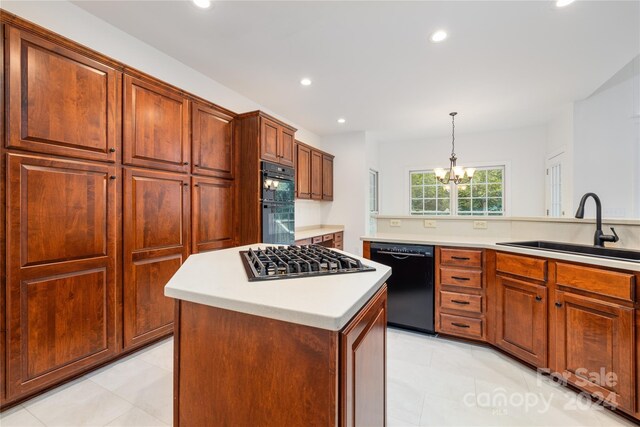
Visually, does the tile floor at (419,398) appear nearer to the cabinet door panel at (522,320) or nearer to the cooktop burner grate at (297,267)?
the cabinet door panel at (522,320)

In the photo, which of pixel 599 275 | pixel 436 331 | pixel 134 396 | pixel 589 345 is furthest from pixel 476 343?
pixel 134 396

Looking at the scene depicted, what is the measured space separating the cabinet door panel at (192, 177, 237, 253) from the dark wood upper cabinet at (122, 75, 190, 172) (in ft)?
0.94

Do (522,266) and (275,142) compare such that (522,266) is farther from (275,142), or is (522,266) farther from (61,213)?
(61,213)

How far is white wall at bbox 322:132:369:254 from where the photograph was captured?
15.9 feet

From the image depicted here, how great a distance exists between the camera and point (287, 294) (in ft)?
2.78

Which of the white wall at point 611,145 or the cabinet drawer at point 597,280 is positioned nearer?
the cabinet drawer at point 597,280

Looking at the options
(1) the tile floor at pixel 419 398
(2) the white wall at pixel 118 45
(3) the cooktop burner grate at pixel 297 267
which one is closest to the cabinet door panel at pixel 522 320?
(1) the tile floor at pixel 419 398

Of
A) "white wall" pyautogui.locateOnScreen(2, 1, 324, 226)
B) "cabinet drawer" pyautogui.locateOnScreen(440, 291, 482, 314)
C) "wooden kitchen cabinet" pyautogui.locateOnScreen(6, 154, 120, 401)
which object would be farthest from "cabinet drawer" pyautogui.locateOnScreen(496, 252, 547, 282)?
"white wall" pyautogui.locateOnScreen(2, 1, 324, 226)

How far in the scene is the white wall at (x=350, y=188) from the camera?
4846mm

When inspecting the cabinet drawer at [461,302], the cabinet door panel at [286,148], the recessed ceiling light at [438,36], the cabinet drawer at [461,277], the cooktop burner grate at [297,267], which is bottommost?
the cabinet drawer at [461,302]

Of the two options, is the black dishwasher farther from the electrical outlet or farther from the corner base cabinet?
the corner base cabinet

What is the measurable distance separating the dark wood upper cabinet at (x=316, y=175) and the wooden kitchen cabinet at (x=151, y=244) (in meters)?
2.30

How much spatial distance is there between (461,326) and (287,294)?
2.14 m

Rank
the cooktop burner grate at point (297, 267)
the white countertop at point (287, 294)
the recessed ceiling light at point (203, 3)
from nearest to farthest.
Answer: the white countertop at point (287, 294), the cooktop burner grate at point (297, 267), the recessed ceiling light at point (203, 3)
